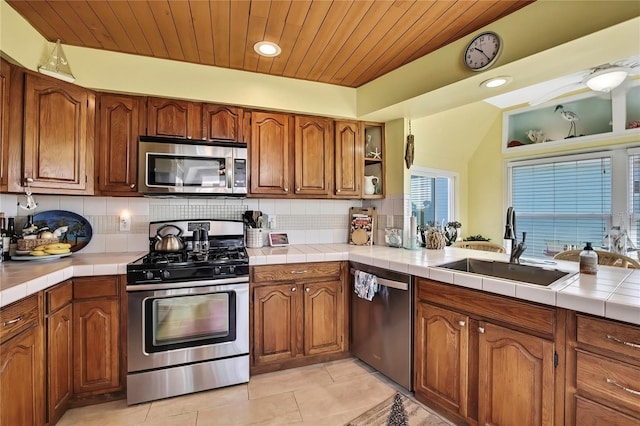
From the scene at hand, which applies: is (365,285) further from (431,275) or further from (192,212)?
(192,212)

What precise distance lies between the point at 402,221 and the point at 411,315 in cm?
111

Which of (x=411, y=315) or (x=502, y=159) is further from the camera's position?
(x=502, y=159)

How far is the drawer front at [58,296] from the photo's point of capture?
1.68 meters

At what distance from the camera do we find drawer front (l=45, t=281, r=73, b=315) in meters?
1.68

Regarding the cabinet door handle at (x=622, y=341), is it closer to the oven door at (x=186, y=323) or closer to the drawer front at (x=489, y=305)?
the drawer front at (x=489, y=305)

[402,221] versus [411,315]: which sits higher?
[402,221]

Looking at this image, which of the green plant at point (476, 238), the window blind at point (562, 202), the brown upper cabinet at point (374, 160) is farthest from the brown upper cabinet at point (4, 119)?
the window blind at point (562, 202)

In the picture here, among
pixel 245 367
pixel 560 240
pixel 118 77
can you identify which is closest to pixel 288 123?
pixel 118 77

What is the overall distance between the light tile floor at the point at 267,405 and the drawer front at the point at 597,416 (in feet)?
3.66

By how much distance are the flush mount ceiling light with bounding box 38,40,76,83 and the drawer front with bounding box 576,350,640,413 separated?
3.39 meters

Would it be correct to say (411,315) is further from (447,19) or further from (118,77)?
(118,77)

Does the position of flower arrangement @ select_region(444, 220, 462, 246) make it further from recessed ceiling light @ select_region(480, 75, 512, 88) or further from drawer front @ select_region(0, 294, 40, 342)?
drawer front @ select_region(0, 294, 40, 342)

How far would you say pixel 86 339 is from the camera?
1.96m

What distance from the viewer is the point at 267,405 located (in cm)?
200
